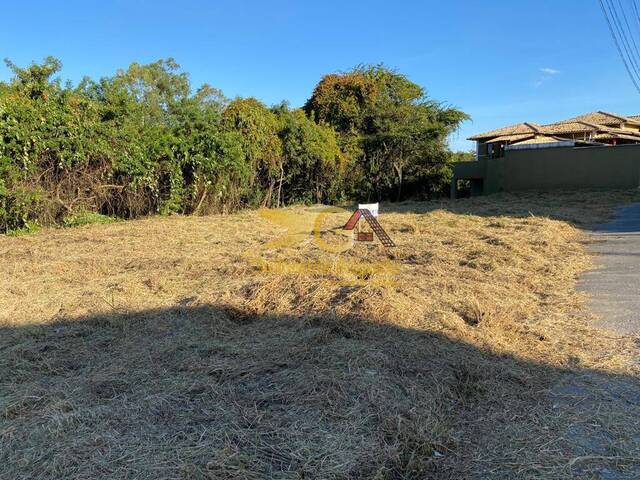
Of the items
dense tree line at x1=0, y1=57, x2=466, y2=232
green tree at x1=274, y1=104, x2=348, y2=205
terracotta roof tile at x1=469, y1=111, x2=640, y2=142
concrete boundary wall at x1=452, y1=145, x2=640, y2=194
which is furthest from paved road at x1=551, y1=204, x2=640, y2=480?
terracotta roof tile at x1=469, y1=111, x2=640, y2=142

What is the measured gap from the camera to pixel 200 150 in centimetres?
1310

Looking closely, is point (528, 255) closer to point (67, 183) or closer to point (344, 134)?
point (67, 183)

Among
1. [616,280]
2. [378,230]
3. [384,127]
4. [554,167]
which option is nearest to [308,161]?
[384,127]

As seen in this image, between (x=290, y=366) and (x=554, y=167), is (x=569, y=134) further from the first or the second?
(x=290, y=366)

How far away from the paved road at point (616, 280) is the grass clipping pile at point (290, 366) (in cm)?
24

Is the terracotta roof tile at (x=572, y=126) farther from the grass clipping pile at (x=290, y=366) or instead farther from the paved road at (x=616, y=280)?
the grass clipping pile at (x=290, y=366)

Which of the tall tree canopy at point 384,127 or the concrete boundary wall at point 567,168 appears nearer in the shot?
the concrete boundary wall at point 567,168

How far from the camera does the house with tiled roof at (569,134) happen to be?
23.4 m

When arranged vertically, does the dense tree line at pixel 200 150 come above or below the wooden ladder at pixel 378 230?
above

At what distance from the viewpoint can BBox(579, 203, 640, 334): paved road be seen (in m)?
4.20

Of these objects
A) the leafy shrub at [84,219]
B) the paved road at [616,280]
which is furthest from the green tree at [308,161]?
the paved road at [616,280]

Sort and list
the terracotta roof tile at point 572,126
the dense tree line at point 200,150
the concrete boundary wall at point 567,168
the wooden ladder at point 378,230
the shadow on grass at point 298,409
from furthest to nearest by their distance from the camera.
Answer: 1. the terracotta roof tile at point 572,126
2. the concrete boundary wall at point 567,168
3. the dense tree line at point 200,150
4. the wooden ladder at point 378,230
5. the shadow on grass at point 298,409

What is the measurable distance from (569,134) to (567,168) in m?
11.0

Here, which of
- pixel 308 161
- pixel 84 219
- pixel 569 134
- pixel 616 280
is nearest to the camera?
pixel 616 280
